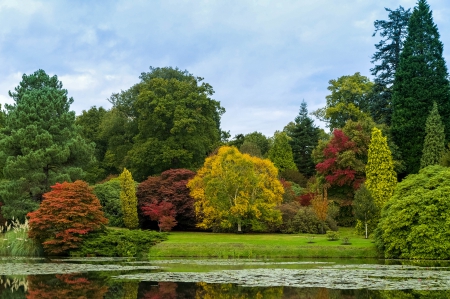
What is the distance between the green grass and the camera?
29516mm

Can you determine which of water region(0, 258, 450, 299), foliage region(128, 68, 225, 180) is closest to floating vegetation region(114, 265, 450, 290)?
water region(0, 258, 450, 299)

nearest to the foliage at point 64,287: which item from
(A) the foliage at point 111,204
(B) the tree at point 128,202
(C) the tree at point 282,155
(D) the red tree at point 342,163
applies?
(B) the tree at point 128,202

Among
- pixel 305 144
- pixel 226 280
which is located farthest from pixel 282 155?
pixel 226 280

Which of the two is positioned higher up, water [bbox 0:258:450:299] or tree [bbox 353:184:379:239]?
tree [bbox 353:184:379:239]

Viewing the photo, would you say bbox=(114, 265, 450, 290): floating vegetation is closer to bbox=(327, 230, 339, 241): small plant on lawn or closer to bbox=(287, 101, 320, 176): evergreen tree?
bbox=(327, 230, 339, 241): small plant on lawn

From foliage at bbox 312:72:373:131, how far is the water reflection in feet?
158

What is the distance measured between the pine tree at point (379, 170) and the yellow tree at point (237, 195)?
7111mm

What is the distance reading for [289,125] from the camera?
83.0m

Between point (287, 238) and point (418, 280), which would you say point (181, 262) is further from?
point (418, 280)

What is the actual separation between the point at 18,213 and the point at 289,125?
5200 cm

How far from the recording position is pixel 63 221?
1252 inches

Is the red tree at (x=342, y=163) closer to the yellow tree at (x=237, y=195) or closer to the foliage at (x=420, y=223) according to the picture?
the yellow tree at (x=237, y=195)

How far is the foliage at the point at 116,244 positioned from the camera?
106 ft

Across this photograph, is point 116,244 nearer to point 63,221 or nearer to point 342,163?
point 63,221
